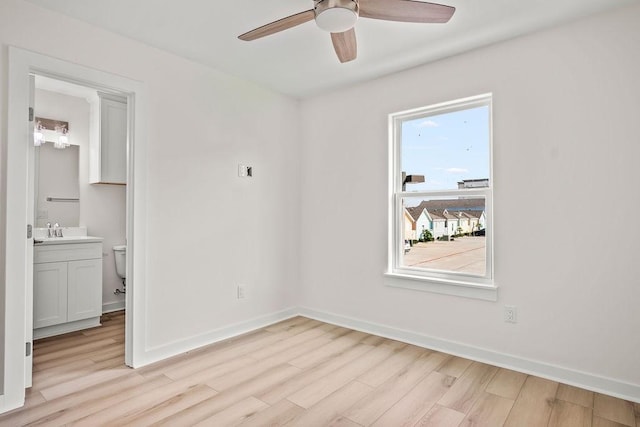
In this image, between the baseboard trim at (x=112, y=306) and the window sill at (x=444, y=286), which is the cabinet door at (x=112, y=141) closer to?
the baseboard trim at (x=112, y=306)

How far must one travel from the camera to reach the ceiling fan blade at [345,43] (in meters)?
2.13

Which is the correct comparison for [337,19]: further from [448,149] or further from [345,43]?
[448,149]

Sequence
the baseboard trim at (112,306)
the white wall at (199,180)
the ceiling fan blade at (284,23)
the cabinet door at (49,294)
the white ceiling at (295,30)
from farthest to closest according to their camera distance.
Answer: the baseboard trim at (112,306) → the cabinet door at (49,294) → the white wall at (199,180) → the white ceiling at (295,30) → the ceiling fan blade at (284,23)

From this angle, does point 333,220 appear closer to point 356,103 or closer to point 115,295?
point 356,103

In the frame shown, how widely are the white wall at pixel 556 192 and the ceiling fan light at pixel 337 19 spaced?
1.48 metres

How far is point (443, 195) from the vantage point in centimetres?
320

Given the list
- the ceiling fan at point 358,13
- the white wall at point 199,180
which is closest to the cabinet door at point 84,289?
the white wall at point 199,180

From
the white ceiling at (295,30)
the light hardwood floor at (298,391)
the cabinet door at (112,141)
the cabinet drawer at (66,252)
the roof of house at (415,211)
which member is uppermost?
the white ceiling at (295,30)

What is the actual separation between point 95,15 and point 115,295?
3148mm

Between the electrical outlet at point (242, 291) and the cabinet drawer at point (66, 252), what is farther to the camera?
the electrical outlet at point (242, 291)

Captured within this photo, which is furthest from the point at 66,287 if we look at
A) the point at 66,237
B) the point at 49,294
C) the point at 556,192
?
the point at 556,192

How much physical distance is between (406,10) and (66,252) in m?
3.71

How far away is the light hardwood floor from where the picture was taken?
81.4 inches

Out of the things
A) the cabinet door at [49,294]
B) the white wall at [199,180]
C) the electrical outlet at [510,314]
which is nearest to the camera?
the white wall at [199,180]
